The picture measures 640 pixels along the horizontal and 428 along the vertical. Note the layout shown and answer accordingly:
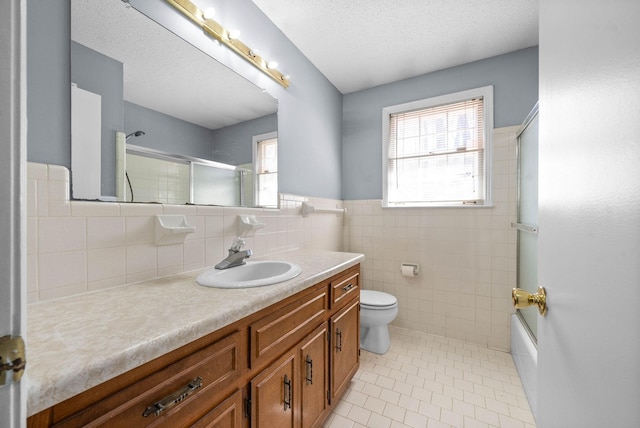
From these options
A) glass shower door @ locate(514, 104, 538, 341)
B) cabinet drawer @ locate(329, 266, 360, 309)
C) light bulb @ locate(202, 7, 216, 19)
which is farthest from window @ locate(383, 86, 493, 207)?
Answer: light bulb @ locate(202, 7, 216, 19)

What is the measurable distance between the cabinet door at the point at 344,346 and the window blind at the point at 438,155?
1350mm

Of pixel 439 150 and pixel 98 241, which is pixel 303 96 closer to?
pixel 439 150

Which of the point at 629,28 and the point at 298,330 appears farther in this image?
the point at 298,330

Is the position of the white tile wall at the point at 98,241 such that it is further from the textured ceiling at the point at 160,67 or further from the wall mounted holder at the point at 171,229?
the textured ceiling at the point at 160,67

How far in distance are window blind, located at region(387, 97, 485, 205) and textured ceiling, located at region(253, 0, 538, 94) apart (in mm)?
415

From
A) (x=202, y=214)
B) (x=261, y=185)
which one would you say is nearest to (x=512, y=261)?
(x=261, y=185)

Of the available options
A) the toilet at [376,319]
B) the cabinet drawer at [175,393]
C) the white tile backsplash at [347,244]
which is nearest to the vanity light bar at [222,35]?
the white tile backsplash at [347,244]

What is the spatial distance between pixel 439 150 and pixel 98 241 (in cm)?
248

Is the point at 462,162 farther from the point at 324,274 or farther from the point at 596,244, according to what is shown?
the point at 596,244

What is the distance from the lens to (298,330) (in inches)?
41.7

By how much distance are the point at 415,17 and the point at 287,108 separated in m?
1.06

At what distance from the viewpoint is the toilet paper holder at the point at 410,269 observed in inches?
91.1

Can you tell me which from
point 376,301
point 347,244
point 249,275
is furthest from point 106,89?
point 347,244

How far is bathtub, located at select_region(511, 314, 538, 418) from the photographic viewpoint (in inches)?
55.8
